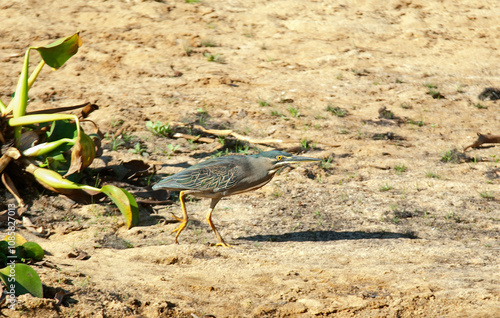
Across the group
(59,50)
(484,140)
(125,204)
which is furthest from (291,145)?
(59,50)

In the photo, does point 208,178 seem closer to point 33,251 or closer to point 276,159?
point 276,159

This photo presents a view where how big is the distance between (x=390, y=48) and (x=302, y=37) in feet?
5.00

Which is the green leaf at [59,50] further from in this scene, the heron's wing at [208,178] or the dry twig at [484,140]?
the dry twig at [484,140]

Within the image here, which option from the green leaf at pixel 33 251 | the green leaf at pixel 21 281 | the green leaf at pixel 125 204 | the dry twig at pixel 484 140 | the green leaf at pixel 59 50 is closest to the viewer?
the green leaf at pixel 21 281

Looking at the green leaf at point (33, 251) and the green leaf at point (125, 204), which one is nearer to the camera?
the green leaf at point (33, 251)

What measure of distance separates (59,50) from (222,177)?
6.43ft

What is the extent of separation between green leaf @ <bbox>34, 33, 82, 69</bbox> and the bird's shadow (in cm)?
242

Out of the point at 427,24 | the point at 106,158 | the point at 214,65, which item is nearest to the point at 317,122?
the point at 214,65

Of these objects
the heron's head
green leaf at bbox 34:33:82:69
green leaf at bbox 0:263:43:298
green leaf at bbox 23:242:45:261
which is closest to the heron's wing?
the heron's head

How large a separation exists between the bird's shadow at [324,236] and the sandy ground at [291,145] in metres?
0.02

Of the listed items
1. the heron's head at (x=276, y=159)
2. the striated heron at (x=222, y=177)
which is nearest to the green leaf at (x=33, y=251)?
the striated heron at (x=222, y=177)

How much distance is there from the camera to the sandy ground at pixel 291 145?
3707 millimetres

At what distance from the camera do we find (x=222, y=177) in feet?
16.1

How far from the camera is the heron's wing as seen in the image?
4887 millimetres
